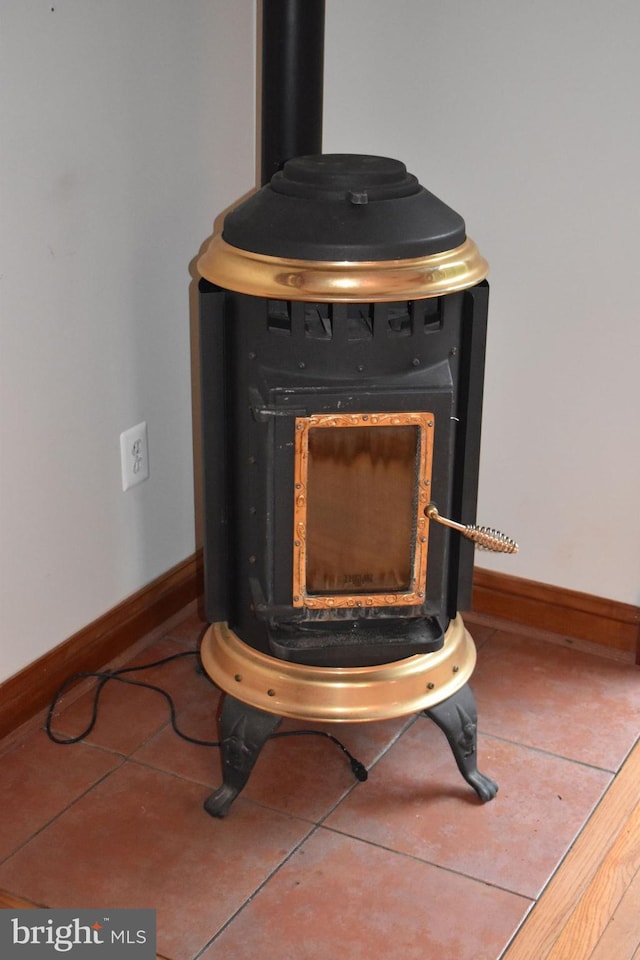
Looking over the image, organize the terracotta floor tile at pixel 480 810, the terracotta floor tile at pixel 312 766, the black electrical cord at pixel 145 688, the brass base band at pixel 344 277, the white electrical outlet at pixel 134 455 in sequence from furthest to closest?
the white electrical outlet at pixel 134 455 → the black electrical cord at pixel 145 688 → the terracotta floor tile at pixel 312 766 → the terracotta floor tile at pixel 480 810 → the brass base band at pixel 344 277

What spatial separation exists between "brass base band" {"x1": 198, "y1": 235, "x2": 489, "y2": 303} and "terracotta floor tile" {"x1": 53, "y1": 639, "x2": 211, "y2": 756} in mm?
850

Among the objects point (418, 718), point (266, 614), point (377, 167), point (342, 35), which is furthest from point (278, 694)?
point (342, 35)

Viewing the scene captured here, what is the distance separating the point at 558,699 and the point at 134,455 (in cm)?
92

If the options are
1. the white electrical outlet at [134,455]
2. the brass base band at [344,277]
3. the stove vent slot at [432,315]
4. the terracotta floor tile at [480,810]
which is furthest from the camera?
the white electrical outlet at [134,455]

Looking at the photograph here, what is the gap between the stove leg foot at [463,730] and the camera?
1.82m

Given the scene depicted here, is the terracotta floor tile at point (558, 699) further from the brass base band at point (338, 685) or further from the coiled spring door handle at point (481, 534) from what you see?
the coiled spring door handle at point (481, 534)

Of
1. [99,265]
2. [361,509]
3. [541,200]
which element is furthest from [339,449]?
[541,200]

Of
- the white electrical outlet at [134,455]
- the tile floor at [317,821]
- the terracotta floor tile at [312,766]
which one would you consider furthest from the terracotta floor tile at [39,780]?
the white electrical outlet at [134,455]

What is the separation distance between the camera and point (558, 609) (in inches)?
91.0

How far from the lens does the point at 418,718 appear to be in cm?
210

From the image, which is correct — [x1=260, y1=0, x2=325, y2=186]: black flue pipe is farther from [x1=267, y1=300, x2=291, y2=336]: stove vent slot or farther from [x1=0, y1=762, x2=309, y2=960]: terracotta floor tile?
[x1=0, y1=762, x2=309, y2=960]: terracotta floor tile

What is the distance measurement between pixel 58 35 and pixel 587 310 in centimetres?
102

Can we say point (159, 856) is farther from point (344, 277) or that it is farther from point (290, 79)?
point (290, 79)

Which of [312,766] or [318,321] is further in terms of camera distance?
[312,766]
